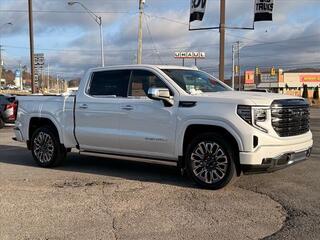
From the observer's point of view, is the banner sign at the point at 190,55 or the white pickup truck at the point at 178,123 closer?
the white pickup truck at the point at 178,123

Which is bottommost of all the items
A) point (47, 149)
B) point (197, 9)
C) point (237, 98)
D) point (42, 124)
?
point (47, 149)

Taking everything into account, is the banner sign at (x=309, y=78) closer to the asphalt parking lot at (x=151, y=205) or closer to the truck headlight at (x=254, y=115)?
the asphalt parking lot at (x=151, y=205)

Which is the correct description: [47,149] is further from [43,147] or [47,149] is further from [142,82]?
[142,82]

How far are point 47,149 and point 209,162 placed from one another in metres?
3.77

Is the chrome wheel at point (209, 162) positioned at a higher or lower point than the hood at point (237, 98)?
lower

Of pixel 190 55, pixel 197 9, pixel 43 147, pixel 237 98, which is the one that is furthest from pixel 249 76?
pixel 237 98

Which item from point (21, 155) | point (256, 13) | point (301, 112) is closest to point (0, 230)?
point (301, 112)

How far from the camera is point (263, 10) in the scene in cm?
2272

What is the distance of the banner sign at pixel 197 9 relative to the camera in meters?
23.1

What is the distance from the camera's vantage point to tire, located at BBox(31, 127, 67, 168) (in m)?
10.1

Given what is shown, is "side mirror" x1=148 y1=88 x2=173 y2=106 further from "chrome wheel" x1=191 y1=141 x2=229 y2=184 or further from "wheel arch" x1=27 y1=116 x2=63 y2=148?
"wheel arch" x1=27 y1=116 x2=63 y2=148

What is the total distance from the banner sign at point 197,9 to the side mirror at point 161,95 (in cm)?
1568

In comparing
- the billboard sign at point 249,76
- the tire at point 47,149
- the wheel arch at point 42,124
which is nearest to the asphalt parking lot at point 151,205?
the tire at point 47,149

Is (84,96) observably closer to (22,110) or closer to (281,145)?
(22,110)
